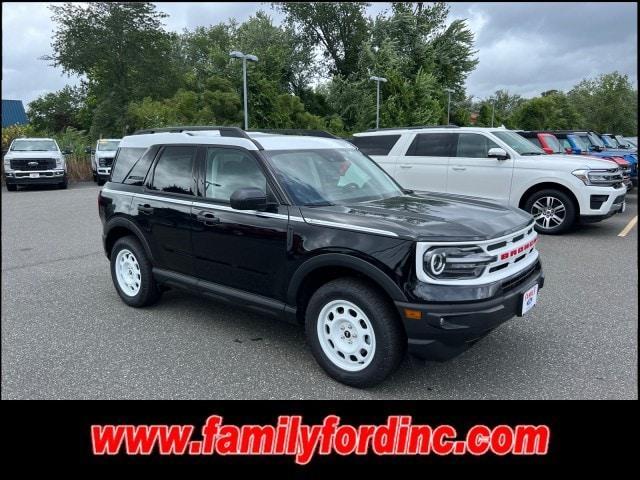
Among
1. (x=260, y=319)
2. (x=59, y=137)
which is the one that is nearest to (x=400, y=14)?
(x=59, y=137)

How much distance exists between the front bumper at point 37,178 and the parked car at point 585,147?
647 inches

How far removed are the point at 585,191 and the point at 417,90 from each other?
75.0 feet

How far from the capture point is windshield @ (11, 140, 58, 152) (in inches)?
749

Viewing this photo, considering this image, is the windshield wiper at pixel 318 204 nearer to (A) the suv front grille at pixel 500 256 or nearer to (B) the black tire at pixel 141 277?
(A) the suv front grille at pixel 500 256

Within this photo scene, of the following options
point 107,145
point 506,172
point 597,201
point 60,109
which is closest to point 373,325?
point 506,172

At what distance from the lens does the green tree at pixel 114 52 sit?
37.8 m

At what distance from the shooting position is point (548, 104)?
36156 millimetres

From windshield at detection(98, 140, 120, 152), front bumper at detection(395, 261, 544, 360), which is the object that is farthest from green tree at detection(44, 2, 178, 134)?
front bumper at detection(395, 261, 544, 360)

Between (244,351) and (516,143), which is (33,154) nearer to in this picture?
(516,143)

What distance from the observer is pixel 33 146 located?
63.4 ft

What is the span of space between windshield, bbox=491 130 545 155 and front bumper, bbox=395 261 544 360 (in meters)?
6.73

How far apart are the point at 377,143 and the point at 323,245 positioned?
7163 millimetres

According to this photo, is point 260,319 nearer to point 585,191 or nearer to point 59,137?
point 585,191

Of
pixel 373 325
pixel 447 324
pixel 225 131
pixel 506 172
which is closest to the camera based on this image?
pixel 447 324
